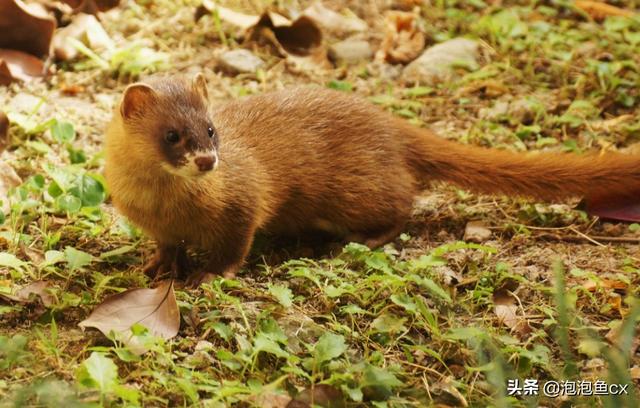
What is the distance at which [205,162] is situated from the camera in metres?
3.10

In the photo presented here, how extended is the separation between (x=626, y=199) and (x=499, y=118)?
1.06m

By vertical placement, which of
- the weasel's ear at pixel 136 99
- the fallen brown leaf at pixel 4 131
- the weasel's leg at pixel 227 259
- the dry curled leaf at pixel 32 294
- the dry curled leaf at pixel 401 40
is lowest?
the weasel's leg at pixel 227 259

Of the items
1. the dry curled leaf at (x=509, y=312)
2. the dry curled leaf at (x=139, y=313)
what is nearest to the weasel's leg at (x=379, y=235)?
the dry curled leaf at (x=509, y=312)

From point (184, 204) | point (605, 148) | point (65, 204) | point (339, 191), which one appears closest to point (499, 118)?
point (605, 148)

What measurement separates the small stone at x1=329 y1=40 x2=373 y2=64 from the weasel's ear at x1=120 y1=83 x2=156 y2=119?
2.20 m

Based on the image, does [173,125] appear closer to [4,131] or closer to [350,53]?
[4,131]

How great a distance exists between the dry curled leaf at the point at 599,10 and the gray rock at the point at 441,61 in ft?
3.26

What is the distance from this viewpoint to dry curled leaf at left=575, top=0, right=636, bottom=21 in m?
5.71

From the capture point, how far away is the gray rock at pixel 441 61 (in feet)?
16.6

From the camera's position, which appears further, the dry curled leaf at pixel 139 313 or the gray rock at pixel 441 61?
the gray rock at pixel 441 61

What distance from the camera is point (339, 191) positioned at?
380 cm

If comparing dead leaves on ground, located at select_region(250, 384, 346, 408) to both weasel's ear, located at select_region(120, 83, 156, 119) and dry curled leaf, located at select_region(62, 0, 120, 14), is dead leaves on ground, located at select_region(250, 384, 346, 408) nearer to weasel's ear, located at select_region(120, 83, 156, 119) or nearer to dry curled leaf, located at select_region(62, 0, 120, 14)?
weasel's ear, located at select_region(120, 83, 156, 119)

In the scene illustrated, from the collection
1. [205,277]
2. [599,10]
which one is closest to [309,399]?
[205,277]

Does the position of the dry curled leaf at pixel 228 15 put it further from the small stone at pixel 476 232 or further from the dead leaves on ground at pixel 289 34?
the small stone at pixel 476 232
